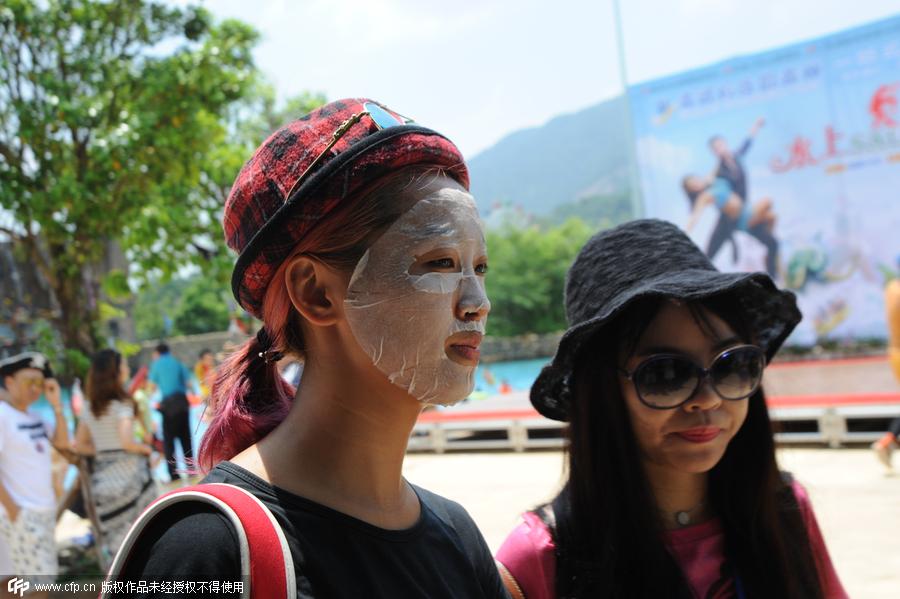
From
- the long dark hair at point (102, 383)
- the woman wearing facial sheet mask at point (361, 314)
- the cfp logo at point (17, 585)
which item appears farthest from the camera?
the long dark hair at point (102, 383)

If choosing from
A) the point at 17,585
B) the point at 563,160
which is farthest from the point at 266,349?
the point at 563,160

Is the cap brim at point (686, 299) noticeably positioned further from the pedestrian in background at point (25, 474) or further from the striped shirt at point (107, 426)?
the striped shirt at point (107, 426)

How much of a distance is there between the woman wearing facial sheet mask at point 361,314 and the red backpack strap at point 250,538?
0.08 meters

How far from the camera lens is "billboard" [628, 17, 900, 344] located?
16.2 metres

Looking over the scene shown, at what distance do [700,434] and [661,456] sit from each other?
110 mm

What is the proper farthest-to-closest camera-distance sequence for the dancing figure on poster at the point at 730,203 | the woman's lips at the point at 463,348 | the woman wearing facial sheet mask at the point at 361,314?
the dancing figure on poster at the point at 730,203
the woman's lips at the point at 463,348
the woman wearing facial sheet mask at the point at 361,314

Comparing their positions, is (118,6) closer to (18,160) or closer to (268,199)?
(18,160)

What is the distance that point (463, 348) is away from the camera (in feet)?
4.32

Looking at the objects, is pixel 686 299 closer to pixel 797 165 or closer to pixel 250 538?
pixel 250 538

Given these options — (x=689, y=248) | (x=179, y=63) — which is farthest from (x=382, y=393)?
(x=179, y=63)

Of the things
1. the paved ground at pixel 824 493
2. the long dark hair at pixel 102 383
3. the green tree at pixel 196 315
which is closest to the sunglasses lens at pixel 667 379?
the paved ground at pixel 824 493

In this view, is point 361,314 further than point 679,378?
No

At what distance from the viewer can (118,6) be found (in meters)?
5.66

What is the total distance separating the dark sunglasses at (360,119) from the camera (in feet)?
A: 3.99
